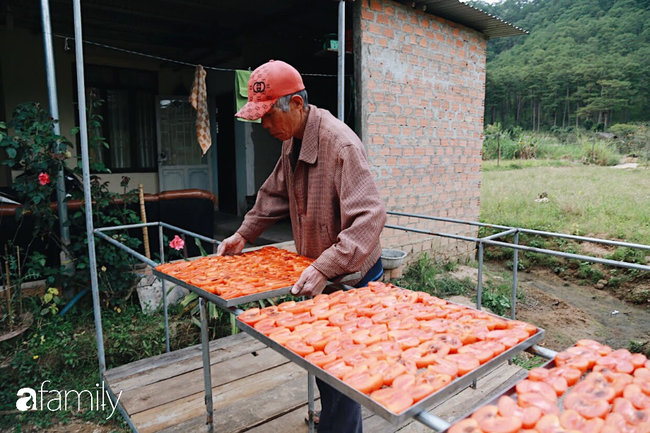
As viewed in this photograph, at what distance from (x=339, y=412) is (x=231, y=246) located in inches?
39.2

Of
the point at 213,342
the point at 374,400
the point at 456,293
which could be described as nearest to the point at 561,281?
the point at 456,293

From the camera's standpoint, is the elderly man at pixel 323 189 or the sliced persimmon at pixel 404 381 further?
the elderly man at pixel 323 189

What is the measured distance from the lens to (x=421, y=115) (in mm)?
5867

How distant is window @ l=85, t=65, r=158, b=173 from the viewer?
759 cm

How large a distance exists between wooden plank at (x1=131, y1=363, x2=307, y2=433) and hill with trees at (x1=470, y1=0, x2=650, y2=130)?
2609cm

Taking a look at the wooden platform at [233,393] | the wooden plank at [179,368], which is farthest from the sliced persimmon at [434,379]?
the wooden plank at [179,368]

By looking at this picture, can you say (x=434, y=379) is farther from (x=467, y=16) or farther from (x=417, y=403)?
(x=467, y=16)

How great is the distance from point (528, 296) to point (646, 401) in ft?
17.5

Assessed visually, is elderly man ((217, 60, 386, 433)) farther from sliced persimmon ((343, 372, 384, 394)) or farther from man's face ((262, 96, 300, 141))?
sliced persimmon ((343, 372, 384, 394))

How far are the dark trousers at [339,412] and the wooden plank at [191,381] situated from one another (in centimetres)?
120

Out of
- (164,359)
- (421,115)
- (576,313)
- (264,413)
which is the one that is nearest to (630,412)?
(264,413)

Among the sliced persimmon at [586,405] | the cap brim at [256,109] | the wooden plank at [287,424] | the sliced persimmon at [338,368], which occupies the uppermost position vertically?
the cap brim at [256,109]

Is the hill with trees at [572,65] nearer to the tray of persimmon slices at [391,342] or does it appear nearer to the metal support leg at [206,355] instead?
the metal support leg at [206,355]

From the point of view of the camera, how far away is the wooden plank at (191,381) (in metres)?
2.75
